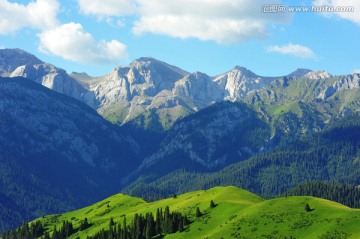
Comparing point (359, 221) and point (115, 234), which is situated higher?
point (359, 221)

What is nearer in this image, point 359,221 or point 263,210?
point 359,221

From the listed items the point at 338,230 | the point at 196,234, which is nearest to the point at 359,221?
the point at 338,230

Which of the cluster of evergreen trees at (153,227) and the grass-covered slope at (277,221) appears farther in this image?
the cluster of evergreen trees at (153,227)

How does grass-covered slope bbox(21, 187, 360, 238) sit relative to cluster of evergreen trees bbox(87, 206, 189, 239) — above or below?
above

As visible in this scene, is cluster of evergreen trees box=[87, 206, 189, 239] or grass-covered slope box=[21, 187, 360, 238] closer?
grass-covered slope box=[21, 187, 360, 238]

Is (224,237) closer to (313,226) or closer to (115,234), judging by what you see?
(313,226)

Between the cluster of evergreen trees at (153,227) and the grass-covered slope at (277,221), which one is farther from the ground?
the grass-covered slope at (277,221)

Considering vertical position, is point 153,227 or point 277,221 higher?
point 277,221

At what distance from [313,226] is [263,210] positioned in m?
25.4

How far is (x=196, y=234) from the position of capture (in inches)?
6654

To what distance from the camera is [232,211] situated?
7328 inches

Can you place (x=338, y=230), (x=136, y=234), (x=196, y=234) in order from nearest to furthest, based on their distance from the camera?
(x=338, y=230) < (x=196, y=234) < (x=136, y=234)

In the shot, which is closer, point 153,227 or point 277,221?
point 277,221

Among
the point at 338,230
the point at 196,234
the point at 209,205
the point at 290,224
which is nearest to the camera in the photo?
the point at 338,230
